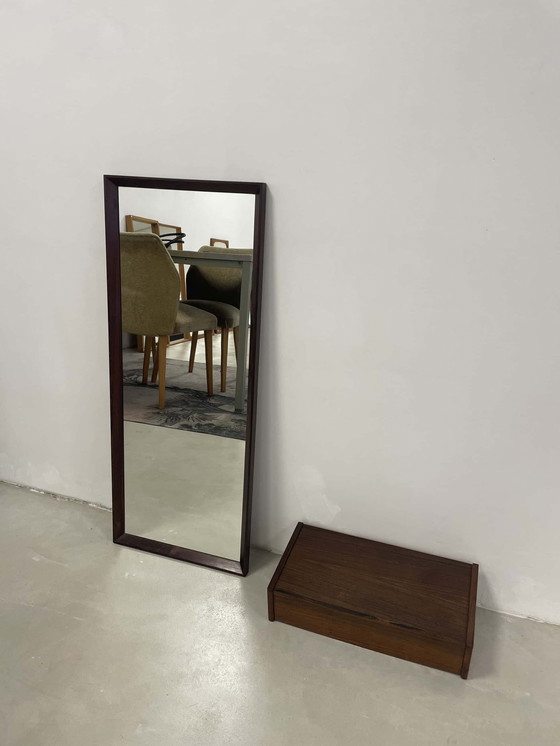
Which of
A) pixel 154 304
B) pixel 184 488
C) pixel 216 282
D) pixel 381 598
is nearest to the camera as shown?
pixel 381 598

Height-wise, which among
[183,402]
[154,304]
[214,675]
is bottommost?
[214,675]

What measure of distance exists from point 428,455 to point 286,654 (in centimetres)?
66

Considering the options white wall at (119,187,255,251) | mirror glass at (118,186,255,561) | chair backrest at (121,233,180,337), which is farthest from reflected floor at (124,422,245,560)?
white wall at (119,187,255,251)

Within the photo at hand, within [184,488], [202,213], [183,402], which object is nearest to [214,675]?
[184,488]

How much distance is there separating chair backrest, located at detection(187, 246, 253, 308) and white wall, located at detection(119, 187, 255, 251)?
0.12 feet

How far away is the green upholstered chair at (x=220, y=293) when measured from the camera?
1438 millimetres

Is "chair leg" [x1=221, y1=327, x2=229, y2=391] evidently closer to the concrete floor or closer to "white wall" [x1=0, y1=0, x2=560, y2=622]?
"white wall" [x1=0, y1=0, x2=560, y2=622]

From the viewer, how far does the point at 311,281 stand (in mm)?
1408

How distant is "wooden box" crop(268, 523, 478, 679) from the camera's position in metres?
1.27

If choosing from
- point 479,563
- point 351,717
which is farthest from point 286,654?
point 479,563

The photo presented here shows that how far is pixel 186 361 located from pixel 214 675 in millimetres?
853

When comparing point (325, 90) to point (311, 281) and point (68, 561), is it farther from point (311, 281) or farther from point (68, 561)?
point (68, 561)

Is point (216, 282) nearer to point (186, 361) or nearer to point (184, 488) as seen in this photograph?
point (186, 361)

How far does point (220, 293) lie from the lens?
57.6 inches
